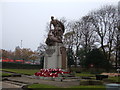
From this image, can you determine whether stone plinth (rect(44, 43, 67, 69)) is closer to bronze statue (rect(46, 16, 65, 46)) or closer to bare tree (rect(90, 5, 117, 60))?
bronze statue (rect(46, 16, 65, 46))

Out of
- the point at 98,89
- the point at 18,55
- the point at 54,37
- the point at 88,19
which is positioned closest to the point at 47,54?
the point at 54,37

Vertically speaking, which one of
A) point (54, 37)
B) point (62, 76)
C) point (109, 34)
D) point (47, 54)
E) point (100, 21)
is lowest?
point (62, 76)

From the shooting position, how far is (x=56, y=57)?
23.7m

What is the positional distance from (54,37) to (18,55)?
6724 centimetres

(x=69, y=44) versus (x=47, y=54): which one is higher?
(x=69, y=44)

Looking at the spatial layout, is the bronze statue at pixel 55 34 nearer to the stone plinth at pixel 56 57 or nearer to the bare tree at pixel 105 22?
the stone plinth at pixel 56 57

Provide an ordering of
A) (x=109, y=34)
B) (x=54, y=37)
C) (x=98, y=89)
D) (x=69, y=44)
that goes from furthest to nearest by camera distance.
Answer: (x=69, y=44) → (x=109, y=34) → (x=54, y=37) → (x=98, y=89)

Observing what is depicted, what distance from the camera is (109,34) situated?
1694 inches

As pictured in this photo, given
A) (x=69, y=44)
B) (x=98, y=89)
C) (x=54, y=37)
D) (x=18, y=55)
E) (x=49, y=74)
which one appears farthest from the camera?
(x=18, y=55)

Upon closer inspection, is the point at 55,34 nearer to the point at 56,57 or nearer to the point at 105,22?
the point at 56,57

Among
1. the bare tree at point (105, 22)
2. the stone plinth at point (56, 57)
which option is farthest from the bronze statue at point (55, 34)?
the bare tree at point (105, 22)

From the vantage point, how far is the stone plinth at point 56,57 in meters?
23.6

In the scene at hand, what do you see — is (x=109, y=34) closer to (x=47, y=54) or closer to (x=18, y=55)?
(x=47, y=54)

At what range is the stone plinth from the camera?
77.3ft
